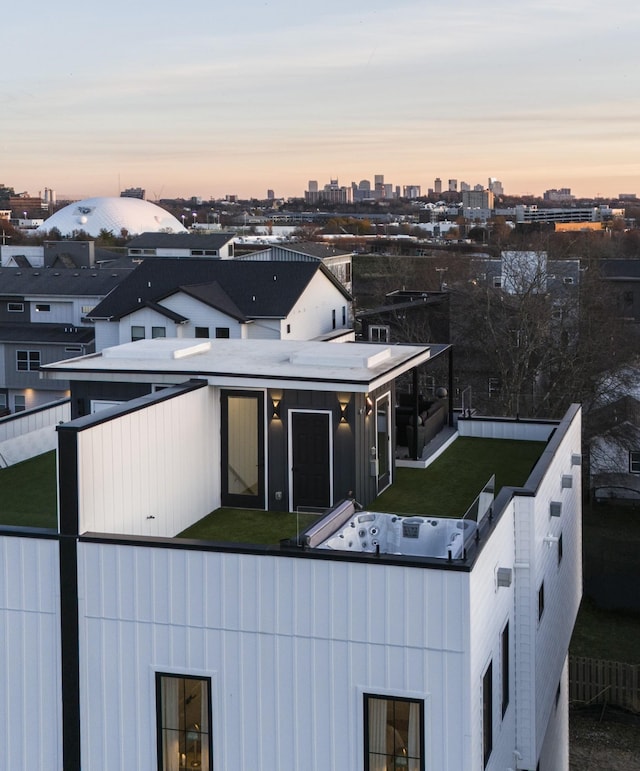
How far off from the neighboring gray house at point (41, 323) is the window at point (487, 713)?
37172mm

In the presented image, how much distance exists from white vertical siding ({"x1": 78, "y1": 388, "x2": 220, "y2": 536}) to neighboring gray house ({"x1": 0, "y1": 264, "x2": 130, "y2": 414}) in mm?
33115


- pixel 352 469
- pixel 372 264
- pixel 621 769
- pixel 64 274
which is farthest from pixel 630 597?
pixel 372 264

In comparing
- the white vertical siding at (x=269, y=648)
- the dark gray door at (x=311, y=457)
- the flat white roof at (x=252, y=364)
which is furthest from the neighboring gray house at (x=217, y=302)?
the white vertical siding at (x=269, y=648)

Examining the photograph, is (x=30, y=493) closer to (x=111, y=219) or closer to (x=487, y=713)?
(x=487, y=713)

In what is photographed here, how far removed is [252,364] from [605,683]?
14.0 metres

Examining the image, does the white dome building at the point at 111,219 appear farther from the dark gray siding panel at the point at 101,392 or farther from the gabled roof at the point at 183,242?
the dark gray siding panel at the point at 101,392

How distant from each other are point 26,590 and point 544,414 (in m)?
27.7

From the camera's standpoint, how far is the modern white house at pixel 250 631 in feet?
30.9

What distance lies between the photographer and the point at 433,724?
9.43 meters

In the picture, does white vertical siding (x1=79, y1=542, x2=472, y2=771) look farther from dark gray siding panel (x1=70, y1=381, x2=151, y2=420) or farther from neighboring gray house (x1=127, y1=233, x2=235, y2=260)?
neighboring gray house (x1=127, y1=233, x2=235, y2=260)

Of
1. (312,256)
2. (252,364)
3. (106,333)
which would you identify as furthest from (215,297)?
(252,364)

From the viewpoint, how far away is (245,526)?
13.3m

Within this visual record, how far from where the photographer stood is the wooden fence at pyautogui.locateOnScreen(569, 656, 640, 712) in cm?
2388

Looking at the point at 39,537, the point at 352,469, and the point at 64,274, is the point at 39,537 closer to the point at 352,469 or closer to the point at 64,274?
the point at 352,469
